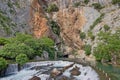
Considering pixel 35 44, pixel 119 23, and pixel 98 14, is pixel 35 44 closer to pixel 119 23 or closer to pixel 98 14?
pixel 119 23

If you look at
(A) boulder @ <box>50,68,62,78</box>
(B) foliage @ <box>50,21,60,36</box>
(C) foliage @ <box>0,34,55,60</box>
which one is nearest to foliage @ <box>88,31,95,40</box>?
(C) foliage @ <box>0,34,55,60</box>

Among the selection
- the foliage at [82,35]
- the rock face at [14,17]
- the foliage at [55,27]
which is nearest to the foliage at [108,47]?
the foliage at [82,35]

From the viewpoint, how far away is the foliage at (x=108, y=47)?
301 ft

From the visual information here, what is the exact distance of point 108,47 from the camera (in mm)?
92125

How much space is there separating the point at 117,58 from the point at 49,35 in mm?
40479

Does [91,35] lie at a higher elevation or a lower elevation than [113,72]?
higher

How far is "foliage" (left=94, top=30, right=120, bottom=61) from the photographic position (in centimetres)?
9162

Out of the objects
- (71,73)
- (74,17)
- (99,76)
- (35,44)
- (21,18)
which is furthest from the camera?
(74,17)

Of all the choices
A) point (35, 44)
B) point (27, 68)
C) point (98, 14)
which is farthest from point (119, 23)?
point (27, 68)

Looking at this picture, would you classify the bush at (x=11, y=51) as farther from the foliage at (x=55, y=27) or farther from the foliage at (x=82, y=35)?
the foliage at (x=55, y=27)

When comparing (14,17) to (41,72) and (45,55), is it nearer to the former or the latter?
(45,55)

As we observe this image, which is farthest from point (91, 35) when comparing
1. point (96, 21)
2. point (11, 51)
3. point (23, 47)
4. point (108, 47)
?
point (11, 51)

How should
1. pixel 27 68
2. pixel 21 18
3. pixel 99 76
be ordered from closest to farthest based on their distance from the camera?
pixel 99 76 → pixel 27 68 → pixel 21 18

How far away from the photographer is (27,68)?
2530 inches
